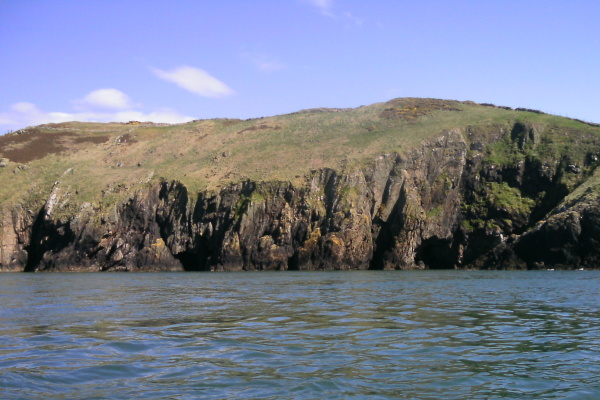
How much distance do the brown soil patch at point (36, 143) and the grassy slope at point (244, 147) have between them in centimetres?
146

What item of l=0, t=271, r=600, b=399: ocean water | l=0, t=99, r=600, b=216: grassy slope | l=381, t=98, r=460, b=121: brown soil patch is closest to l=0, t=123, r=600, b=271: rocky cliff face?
l=0, t=99, r=600, b=216: grassy slope

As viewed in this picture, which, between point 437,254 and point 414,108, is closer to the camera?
point 437,254

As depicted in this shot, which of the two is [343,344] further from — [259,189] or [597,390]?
[259,189]

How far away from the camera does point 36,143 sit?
11062cm

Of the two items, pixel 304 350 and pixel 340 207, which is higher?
pixel 340 207

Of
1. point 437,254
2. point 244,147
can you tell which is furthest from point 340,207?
point 244,147

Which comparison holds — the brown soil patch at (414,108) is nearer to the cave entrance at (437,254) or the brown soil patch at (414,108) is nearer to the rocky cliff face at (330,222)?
the rocky cliff face at (330,222)

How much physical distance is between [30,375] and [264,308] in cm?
1326

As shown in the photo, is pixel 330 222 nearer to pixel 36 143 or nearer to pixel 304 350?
pixel 304 350

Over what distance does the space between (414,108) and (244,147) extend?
3749 cm

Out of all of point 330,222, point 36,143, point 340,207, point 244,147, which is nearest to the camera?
point 330,222

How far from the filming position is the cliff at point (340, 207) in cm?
7425

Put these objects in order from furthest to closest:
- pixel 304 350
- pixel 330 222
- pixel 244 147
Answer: pixel 244 147 → pixel 330 222 → pixel 304 350

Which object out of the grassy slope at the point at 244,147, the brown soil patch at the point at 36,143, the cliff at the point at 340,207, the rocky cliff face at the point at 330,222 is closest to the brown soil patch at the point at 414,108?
the grassy slope at the point at 244,147
